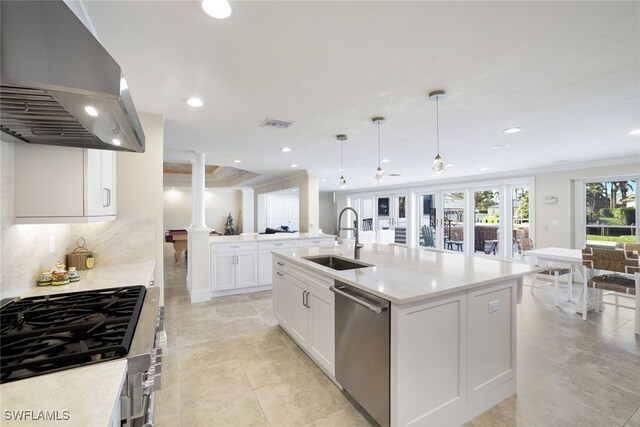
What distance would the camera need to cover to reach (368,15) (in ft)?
4.52

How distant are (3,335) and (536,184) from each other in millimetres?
7582

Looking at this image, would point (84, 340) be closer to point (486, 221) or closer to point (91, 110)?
point (91, 110)

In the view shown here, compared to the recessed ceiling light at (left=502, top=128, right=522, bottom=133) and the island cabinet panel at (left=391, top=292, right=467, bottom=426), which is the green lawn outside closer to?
the recessed ceiling light at (left=502, top=128, right=522, bottom=133)

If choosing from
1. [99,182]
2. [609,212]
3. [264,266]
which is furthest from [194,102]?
[609,212]

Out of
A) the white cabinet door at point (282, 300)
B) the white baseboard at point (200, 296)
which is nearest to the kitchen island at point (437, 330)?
the white cabinet door at point (282, 300)

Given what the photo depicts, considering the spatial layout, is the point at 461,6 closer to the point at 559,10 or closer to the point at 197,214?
the point at 559,10

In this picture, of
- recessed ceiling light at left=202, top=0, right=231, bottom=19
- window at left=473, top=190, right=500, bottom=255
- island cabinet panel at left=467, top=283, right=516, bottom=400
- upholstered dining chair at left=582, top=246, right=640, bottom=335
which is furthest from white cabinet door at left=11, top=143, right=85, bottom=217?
window at left=473, top=190, right=500, bottom=255

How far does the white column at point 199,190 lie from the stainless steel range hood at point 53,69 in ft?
11.1

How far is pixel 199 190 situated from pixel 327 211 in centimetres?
859

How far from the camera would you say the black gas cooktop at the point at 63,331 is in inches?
33.3

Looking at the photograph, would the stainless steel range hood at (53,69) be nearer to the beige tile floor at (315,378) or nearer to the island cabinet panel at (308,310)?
the island cabinet panel at (308,310)

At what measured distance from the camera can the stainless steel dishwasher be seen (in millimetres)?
1594

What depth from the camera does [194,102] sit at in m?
2.48

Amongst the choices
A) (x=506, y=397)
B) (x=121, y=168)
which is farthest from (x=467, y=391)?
(x=121, y=168)
